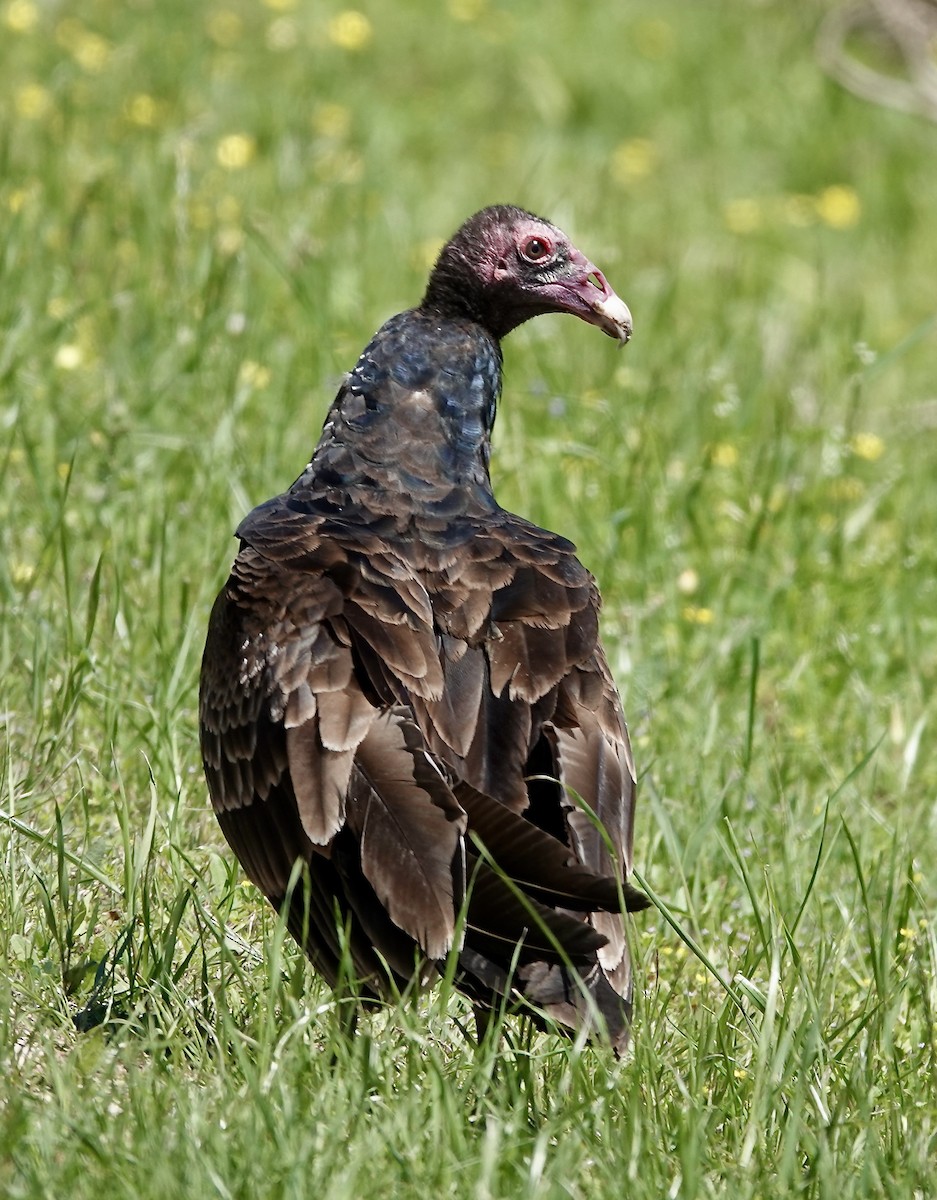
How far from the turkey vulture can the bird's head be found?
49cm

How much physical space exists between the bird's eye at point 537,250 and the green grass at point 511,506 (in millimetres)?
1178

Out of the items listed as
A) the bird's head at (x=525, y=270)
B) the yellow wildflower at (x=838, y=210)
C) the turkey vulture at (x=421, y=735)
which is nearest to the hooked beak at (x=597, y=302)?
the bird's head at (x=525, y=270)

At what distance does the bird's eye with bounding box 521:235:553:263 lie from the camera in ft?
14.2

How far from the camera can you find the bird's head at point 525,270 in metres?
4.32

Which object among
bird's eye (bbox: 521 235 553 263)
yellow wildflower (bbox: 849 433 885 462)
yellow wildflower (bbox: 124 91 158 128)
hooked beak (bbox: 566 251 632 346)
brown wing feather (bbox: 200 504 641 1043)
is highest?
yellow wildflower (bbox: 124 91 158 128)

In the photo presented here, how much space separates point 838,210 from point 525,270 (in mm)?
5996

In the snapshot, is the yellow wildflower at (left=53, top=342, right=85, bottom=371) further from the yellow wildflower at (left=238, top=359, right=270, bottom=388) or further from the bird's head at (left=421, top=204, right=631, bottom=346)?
the bird's head at (left=421, top=204, right=631, bottom=346)

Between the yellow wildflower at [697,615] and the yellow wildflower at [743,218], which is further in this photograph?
the yellow wildflower at [743,218]

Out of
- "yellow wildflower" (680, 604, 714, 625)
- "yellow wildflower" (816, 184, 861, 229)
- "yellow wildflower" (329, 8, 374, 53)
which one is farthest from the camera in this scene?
"yellow wildflower" (816, 184, 861, 229)

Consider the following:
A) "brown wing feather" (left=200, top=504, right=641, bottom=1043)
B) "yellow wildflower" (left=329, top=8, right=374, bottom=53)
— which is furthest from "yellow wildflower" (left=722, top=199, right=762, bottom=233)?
"brown wing feather" (left=200, top=504, right=641, bottom=1043)

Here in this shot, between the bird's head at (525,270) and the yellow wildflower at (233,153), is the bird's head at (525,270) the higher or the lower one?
the lower one

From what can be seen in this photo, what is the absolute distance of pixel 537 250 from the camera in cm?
433

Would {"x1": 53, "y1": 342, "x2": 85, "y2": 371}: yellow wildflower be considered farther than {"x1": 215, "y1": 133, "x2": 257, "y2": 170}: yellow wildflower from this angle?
No

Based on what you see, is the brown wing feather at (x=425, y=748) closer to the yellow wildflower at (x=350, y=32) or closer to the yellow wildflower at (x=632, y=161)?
the yellow wildflower at (x=350, y=32)
